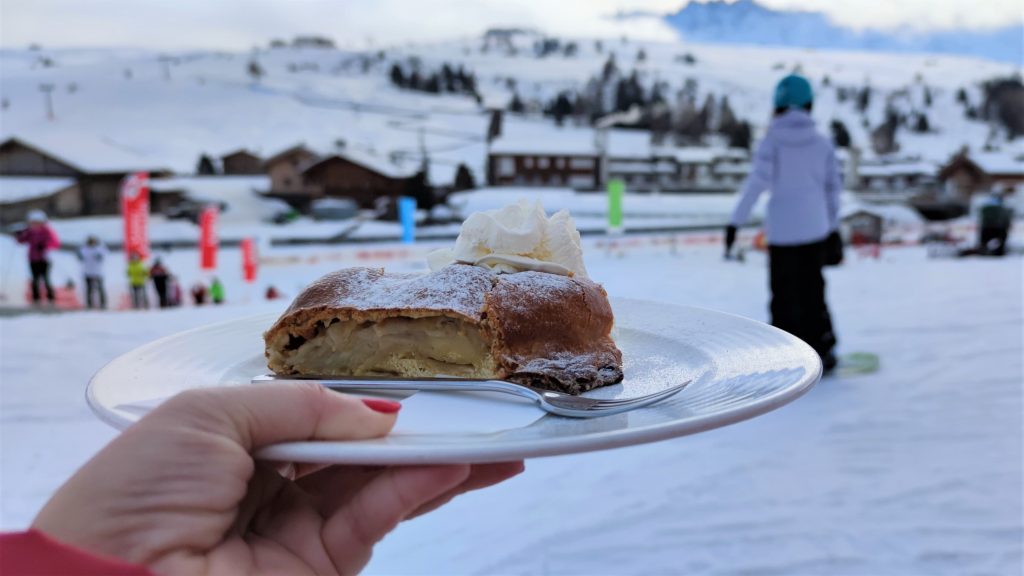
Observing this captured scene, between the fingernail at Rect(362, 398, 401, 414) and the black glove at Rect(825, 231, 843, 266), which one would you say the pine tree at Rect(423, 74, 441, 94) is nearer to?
the black glove at Rect(825, 231, 843, 266)

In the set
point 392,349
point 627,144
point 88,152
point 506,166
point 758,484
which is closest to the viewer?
point 392,349

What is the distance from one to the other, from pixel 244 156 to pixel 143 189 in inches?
73.5

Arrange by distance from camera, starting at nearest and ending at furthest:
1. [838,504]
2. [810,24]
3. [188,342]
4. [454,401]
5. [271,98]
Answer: [454,401], [188,342], [810,24], [838,504], [271,98]

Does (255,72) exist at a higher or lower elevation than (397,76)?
higher

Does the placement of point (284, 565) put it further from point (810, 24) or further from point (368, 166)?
point (368, 166)

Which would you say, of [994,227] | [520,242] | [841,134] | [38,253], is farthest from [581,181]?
[520,242]

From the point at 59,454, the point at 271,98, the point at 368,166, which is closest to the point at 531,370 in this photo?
the point at 59,454

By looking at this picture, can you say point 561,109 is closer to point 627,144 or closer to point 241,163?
point 627,144

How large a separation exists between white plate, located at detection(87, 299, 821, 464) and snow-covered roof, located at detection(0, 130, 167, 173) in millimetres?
9977

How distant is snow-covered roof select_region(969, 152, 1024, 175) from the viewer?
1182cm

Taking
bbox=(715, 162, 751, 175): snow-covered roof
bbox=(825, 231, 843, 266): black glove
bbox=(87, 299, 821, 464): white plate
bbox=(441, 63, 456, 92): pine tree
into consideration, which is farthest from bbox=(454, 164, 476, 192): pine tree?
bbox=(87, 299, 821, 464): white plate

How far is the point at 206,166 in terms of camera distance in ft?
34.2

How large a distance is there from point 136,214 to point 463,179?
4.49m

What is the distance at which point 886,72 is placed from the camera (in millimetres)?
13477
